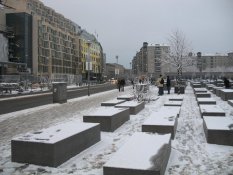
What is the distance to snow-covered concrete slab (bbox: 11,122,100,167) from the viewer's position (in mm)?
6402

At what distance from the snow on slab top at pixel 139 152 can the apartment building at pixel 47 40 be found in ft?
178

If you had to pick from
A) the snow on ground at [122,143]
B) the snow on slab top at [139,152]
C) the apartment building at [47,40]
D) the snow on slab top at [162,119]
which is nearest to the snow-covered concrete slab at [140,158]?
the snow on slab top at [139,152]

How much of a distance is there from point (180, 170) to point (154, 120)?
3611 mm

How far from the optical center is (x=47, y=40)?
8906 centimetres

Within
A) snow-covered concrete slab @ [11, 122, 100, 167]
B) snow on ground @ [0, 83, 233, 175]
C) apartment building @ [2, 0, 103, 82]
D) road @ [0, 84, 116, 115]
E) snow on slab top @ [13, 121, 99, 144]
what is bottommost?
road @ [0, 84, 116, 115]

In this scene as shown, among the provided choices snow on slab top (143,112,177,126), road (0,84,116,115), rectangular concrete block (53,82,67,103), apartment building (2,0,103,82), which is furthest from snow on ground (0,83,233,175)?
apartment building (2,0,103,82)

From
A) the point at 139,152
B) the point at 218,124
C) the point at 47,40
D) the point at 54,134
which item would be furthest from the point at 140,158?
the point at 47,40

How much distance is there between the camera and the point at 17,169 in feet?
20.5

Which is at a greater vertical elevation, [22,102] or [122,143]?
[122,143]

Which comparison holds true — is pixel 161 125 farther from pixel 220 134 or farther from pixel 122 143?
pixel 220 134

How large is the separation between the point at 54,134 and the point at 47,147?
33.2 inches

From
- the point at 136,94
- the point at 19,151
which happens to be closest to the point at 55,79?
the point at 136,94

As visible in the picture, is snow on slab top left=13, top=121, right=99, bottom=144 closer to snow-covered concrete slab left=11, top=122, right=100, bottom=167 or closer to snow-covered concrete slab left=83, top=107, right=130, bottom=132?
snow-covered concrete slab left=11, top=122, right=100, bottom=167

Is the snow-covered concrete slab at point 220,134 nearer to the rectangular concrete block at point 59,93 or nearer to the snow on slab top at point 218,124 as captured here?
the snow on slab top at point 218,124
